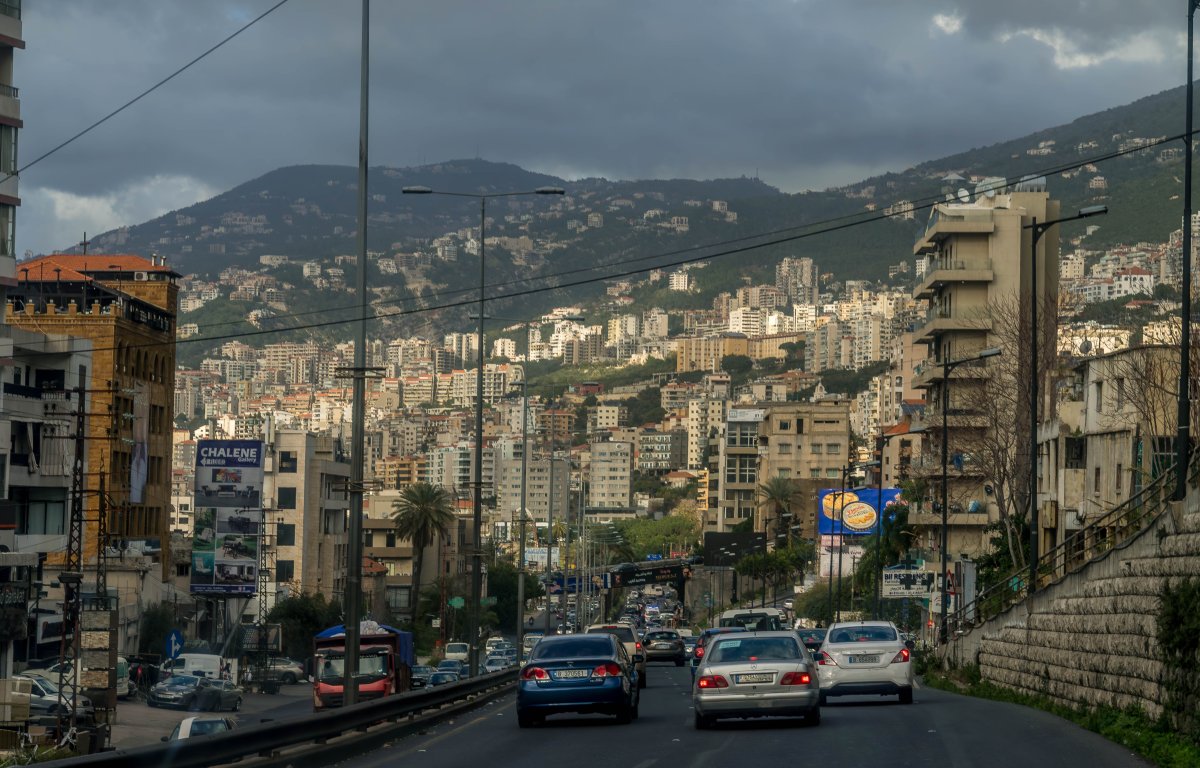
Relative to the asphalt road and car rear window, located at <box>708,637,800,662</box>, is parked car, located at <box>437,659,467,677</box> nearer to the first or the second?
the asphalt road

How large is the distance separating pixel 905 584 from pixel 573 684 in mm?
44865

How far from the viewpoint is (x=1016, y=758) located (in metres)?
19.8

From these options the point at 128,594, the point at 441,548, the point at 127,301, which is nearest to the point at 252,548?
the point at 128,594

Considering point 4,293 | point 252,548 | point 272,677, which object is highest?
point 4,293

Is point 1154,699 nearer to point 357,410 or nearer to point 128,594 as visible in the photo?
point 357,410

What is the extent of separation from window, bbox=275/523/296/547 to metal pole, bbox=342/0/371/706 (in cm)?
8831

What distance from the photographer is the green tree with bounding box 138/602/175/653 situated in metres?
84.6

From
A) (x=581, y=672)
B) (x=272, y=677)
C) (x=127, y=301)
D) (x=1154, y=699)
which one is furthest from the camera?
(x=127, y=301)

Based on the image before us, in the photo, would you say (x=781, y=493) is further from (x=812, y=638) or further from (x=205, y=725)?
(x=205, y=725)

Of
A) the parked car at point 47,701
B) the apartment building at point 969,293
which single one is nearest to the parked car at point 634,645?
the parked car at point 47,701

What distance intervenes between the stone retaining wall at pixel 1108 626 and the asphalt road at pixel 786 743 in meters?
0.98

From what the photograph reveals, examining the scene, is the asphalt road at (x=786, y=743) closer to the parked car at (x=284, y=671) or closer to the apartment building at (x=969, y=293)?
the apartment building at (x=969, y=293)

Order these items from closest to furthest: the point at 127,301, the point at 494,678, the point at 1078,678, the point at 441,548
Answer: the point at 1078,678 < the point at 494,678 < the point at 127,301 < the point at 441,548

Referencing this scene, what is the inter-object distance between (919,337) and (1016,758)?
7235cm
